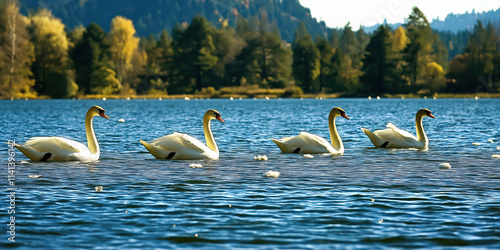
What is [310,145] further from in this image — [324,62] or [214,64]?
[324,62]

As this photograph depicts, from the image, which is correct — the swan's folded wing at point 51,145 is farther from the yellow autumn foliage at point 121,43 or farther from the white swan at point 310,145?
the yellow autumn foliage at point 121,43

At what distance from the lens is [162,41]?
538 ft

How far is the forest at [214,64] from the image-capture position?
126312 mm

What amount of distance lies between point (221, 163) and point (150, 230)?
33.7ft

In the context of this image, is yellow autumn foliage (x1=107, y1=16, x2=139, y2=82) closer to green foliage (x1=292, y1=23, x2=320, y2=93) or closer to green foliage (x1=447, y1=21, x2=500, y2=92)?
green foliage (x1=292, y1=23, x2=320, y2=93)

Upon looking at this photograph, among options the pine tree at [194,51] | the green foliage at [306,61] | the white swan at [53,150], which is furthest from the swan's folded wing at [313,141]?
the green foliage at [306,61]

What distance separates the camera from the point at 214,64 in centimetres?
15300

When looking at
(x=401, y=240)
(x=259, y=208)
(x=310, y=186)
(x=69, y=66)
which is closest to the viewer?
(x=401, y=240)

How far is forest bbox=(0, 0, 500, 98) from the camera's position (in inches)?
4973

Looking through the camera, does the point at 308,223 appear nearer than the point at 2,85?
Yes

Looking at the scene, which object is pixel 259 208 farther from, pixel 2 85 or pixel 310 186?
pixel 2 85

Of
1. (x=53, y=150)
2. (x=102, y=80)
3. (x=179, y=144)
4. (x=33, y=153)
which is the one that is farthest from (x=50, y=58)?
(x=179, y=144)

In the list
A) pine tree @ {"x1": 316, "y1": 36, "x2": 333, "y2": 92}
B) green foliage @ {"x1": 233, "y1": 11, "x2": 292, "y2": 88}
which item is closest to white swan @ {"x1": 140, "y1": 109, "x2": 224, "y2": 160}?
green foliage @ {"x1": 233, "y1": 11, "x2": 292, "y2": 88}

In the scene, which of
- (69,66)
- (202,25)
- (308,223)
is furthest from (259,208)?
(202,25)
